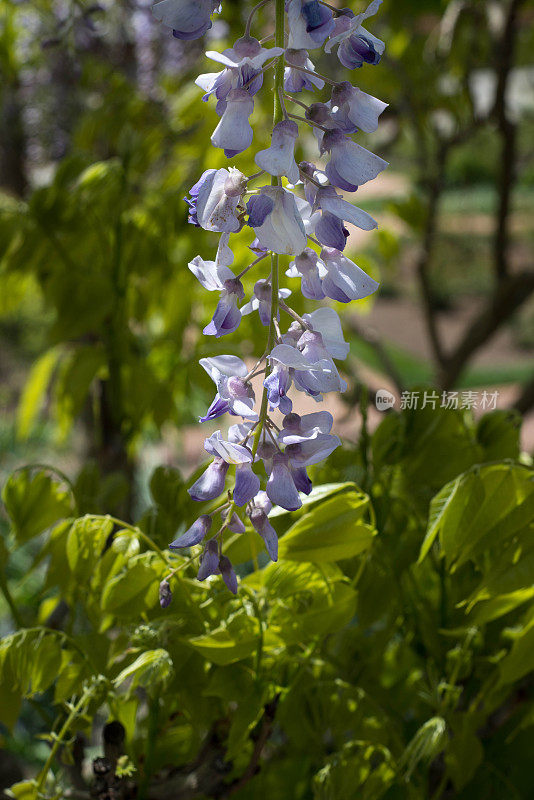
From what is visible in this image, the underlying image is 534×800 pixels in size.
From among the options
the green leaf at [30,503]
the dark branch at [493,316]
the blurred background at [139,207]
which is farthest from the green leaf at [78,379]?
the dark branch at [493,316]

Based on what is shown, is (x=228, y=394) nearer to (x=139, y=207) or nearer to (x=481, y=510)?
(x=481, y=510)

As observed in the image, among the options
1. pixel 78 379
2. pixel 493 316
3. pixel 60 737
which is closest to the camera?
pixel 60 737

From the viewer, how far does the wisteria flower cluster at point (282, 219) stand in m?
0.29

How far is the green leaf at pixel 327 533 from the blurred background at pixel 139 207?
13cm

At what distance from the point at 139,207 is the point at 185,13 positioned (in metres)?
0.66

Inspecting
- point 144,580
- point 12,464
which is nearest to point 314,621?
point 144,580

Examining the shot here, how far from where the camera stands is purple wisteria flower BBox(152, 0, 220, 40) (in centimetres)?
28

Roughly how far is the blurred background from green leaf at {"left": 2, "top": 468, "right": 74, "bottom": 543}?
0.24ft

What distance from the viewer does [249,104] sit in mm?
290

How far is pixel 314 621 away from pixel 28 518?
0.63 feet

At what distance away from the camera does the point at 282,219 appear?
30cm

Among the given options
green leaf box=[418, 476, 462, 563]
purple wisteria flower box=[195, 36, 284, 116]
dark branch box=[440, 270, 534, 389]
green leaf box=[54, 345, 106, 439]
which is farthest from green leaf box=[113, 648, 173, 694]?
dark branch box=[440, 270, 534, 389]

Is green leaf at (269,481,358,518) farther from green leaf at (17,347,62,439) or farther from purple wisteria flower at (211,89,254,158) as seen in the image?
green leaf at (17,347,62,439)

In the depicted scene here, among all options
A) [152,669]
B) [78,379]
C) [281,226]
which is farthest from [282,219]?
[78,379]
